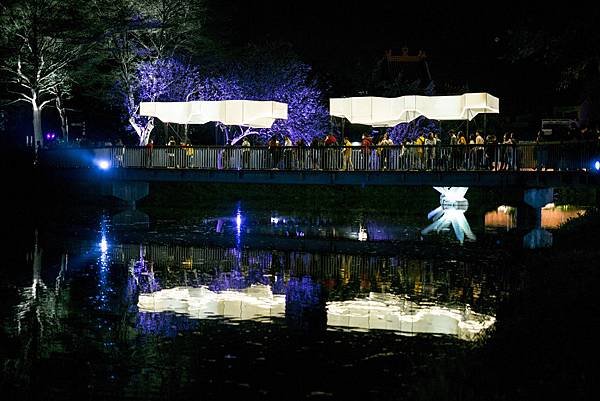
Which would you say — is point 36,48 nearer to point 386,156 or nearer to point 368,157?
point 368,157

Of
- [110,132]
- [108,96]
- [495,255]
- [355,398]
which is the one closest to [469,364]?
[355,398]

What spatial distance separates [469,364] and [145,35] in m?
51.2

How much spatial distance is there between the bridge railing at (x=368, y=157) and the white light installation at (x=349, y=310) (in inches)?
675

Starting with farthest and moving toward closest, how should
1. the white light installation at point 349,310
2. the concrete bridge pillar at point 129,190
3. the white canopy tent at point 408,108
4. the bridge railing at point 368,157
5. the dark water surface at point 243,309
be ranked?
the concrete bridge pillar at point 129,190 → the white canopy tent at point 408,108 → the bridge railing at point 368,157 → the white light installation at point 349,310 → the dark water surface at point 243,309

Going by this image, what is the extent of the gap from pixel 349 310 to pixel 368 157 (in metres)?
20.3

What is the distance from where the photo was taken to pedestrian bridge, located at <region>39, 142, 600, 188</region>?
3956 centimetres

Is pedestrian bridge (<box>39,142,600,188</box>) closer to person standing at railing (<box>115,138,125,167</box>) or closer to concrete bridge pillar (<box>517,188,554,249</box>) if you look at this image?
person standing at railing (<box>115,138,125,167</box>)

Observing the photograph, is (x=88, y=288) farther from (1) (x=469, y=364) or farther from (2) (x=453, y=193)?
(2) (x=453, y=193)

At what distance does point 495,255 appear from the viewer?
33.8m

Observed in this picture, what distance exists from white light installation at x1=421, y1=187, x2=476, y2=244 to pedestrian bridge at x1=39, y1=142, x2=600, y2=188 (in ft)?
10.4

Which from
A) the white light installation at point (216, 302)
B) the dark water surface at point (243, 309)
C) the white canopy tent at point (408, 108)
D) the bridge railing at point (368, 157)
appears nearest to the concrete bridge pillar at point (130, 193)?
the bridge railing at point (368, 157)

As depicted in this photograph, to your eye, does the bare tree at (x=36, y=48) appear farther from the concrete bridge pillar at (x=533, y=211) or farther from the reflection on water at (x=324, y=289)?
the concrete bridge pillar at (x=533, y=211)

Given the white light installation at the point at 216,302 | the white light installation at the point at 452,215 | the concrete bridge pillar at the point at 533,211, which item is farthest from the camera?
the white light installation at the point at 452,215

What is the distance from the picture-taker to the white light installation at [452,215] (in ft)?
142
